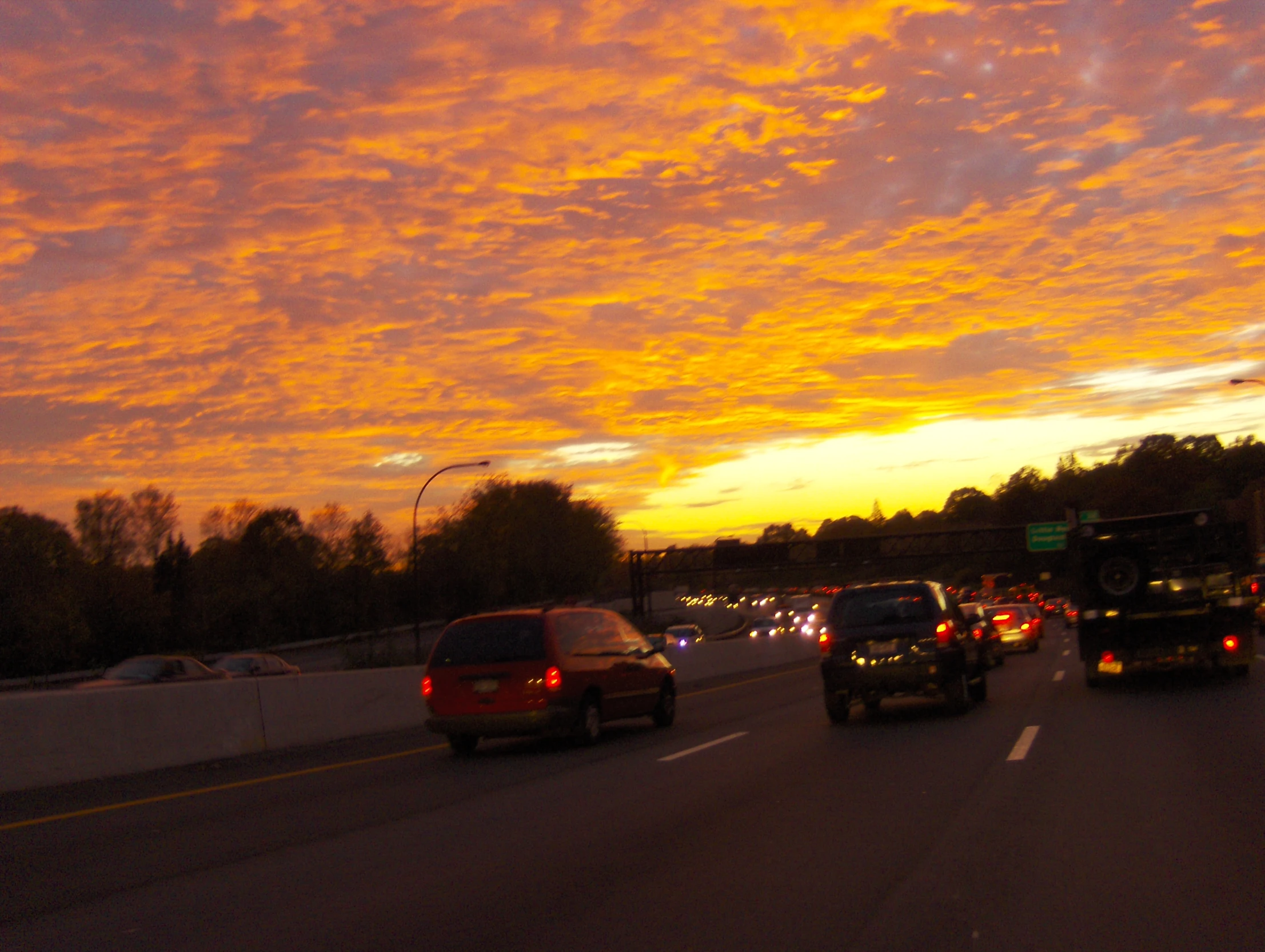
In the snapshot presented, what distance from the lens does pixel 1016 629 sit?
3362cm

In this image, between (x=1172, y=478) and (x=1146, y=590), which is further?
(x=1172, y=478)

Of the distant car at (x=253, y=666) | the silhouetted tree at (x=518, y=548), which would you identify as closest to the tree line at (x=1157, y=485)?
the silhouetted tree at (x=518, y=548)

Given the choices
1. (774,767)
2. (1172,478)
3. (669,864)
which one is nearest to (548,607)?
(774,767)

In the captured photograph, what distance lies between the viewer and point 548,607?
16109mm

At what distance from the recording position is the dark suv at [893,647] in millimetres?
15742

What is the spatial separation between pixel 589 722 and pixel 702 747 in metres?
1.73

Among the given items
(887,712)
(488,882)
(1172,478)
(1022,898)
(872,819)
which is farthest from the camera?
(1172,478)

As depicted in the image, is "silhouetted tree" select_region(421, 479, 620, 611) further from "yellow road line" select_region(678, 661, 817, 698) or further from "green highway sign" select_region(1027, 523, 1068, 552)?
"yellow road line" select_region(678, 661, 817, 698)

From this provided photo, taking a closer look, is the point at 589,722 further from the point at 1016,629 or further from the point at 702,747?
the point at 1016,629

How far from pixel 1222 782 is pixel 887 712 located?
803 cm

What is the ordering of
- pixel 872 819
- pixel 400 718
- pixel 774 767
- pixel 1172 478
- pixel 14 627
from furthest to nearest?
pixel 1172 478 < pixel 14 627 < pixel 400 718 < pixel 774 767 < pixel 872 819

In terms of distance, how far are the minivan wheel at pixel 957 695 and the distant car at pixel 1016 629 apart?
57.5 ft

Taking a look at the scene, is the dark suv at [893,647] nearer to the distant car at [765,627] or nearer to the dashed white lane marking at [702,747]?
the dashed white lane marking at [702,747]

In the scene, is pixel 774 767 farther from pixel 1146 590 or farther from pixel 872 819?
pixel 1146 590
